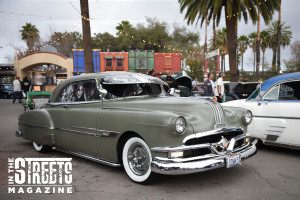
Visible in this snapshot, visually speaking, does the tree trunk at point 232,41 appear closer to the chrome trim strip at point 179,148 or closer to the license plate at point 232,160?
the license plate at point 232,160

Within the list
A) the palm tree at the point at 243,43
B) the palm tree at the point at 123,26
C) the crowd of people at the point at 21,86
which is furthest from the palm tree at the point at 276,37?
the crowd of people at the point at 21,86

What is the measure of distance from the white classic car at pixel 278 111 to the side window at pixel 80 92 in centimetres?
329

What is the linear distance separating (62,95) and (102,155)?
65.9 inches

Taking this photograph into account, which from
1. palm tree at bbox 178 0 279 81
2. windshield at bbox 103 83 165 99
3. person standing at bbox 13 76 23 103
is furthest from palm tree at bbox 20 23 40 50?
windshield at bbox 103 83 165 99

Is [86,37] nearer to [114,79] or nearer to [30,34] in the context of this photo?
[114,79]

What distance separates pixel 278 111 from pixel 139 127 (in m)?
3.06

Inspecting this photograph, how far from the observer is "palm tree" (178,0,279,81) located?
15328 millimetres

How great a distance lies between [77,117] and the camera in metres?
4.41

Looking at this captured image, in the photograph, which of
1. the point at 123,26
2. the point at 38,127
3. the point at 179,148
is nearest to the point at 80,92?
the point at 38,127

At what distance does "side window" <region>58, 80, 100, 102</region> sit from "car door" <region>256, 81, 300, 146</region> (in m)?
3.34

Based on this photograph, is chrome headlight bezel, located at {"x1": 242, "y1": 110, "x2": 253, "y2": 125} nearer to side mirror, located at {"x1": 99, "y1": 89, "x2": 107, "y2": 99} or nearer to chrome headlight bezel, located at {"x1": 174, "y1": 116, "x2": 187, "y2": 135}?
chrome headlight bezel, located at {"x1": 174, "y1": 116, "x2": 187, "y2": 135}

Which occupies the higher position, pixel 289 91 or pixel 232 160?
pixel 289 91

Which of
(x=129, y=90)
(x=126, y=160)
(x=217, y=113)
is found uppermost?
(x=129, y=90)

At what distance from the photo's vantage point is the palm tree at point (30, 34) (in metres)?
46.3
